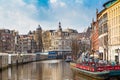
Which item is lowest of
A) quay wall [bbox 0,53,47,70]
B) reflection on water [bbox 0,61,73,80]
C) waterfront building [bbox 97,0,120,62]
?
reflection on water [bbox 0,61,73,80]

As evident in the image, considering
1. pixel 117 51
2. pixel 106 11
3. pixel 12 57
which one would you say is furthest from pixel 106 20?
pixel 12 57

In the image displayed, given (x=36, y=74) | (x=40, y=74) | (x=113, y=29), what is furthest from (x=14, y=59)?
(x=40, y=74)

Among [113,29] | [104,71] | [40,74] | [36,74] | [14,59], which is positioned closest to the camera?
[104,71]

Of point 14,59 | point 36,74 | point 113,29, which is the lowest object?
point 36,74

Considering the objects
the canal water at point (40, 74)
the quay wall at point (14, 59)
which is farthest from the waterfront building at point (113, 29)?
the quay wall at point (14, 59)

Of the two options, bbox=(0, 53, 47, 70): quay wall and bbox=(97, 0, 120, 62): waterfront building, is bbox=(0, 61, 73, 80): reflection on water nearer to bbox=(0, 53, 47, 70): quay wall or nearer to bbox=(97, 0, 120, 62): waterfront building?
bbox=(0, 53, 47, 70): quay wall

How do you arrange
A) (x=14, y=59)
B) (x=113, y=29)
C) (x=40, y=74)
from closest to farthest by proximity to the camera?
(x=40, y=74), (x=113, y=29), (x=14, y=59)

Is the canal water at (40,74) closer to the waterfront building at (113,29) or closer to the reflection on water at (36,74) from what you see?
the reflection on water at (36,74)

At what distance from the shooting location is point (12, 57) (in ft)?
345

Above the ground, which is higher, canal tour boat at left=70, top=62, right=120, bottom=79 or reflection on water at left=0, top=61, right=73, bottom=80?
canal tour boat at left=70, top=62, right=120, bottom=79

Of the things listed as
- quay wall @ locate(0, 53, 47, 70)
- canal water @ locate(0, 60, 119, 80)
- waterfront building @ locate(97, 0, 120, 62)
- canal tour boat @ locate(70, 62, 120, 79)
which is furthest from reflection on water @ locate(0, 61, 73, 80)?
waterfront building @ locate(97, 0, 120, 62)

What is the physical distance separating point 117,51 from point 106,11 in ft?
55.8

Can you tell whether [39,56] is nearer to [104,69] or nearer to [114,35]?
[114,35]

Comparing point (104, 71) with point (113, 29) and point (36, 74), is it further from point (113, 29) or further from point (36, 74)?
point (113, 29)
